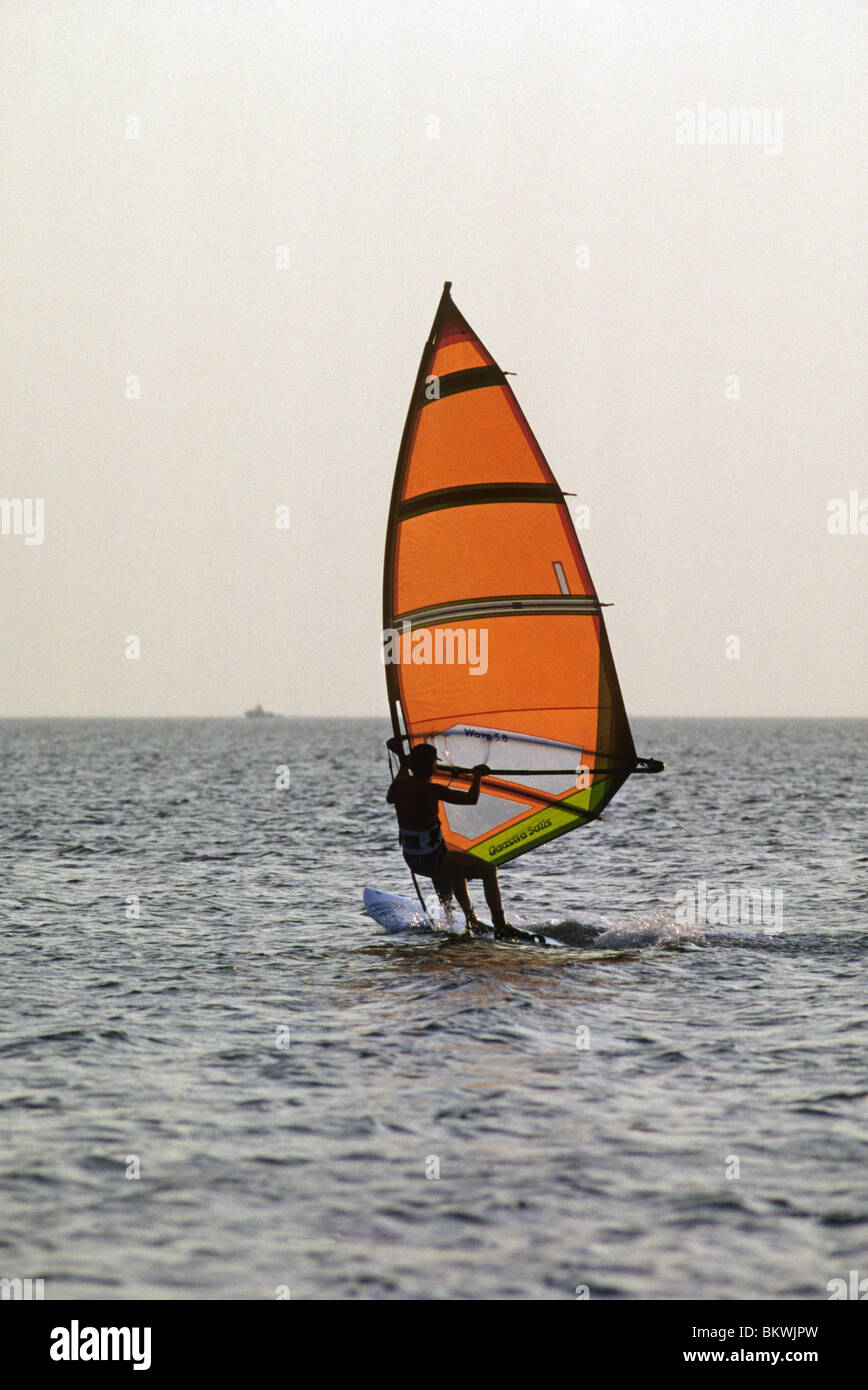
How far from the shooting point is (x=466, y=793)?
13.5 metres

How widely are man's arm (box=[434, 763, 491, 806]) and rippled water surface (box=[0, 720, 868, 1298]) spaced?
65.8 inches

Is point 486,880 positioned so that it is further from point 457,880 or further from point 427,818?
point 427,818

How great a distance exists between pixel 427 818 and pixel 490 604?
2.70 m

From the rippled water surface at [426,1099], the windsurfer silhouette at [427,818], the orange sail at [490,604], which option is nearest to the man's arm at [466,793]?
the windsurfer silhouette at [427,818]

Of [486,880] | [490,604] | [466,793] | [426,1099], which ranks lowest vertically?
[426,1099]

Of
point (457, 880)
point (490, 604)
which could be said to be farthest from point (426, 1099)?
point (490, 604)

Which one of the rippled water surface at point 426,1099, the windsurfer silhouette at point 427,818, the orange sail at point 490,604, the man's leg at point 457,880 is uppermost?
the orange sail at point 490,604

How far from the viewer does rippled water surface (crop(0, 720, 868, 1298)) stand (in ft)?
21.7

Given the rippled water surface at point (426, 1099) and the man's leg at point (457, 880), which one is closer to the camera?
the rippled water surface at point (426, 1099)

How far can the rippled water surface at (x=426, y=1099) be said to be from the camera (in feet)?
21.7

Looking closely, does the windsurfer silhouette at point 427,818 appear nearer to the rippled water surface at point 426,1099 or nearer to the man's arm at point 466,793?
the man's arm at point 466,793

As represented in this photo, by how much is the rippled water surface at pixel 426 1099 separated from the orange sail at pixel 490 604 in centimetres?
217
